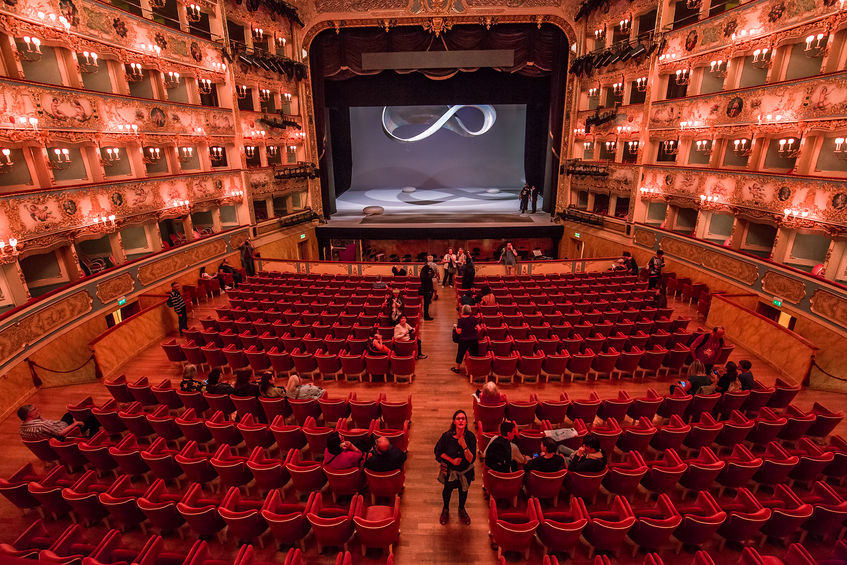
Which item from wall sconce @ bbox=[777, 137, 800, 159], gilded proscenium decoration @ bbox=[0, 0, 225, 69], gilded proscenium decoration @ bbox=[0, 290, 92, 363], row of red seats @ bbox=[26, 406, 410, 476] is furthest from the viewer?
wall sconce @ bbox=[777, 137, 800, 159]

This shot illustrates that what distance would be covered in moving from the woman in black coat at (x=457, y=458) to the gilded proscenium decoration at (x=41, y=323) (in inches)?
348

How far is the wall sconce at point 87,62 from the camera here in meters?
10.9

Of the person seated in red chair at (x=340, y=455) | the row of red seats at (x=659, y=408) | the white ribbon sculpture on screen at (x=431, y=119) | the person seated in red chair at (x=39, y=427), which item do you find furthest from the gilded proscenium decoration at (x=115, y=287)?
the white ribbon sculpture on screen at (x=431, y=119)

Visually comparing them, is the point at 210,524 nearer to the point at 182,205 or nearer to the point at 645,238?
the point at 182,205

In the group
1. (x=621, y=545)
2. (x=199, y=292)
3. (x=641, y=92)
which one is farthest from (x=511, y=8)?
(x=621, y=545)

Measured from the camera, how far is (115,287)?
11.1 m

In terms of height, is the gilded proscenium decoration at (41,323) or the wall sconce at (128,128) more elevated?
the wall sconce at (128,128)

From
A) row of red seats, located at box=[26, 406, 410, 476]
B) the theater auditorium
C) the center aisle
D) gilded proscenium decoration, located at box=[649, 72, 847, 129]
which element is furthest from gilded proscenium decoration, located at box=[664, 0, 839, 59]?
row of red seats, located at box=[26, 406, 410, 476]

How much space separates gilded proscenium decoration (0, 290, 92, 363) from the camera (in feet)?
26.1

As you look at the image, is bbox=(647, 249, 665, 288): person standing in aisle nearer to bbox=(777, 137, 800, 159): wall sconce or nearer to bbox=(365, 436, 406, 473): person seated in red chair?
bbox=(777, 137, 800, 159): wall sconce

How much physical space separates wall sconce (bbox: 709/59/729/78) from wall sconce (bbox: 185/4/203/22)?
57.6 ft

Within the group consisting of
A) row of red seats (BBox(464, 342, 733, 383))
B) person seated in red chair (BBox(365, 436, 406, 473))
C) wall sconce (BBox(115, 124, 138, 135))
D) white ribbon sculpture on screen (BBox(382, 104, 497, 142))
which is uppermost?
white ribbon sculpture on screen (BBox(382, 104, 497, 142))

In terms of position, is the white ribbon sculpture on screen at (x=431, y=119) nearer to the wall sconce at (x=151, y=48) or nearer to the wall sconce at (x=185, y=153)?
the wall sconce at (x=185, y=153)

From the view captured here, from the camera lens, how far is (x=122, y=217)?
11859mm
